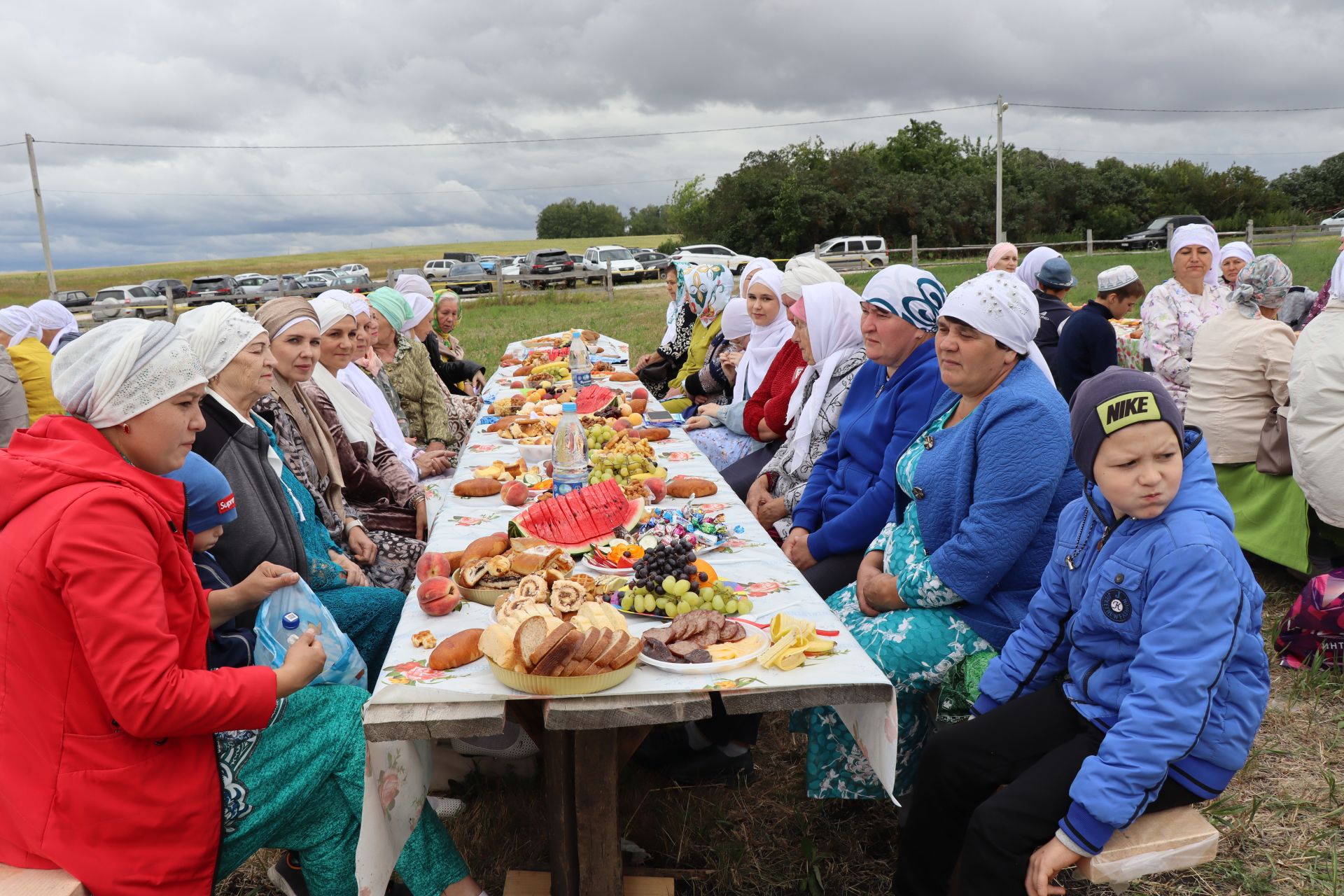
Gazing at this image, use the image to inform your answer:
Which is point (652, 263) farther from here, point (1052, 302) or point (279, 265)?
point (279, 265)

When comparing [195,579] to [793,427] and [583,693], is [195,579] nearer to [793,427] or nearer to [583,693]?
[583,693]

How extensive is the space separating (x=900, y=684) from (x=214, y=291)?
2994 cm

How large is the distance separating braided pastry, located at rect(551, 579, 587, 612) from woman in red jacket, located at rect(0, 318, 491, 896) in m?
0.66

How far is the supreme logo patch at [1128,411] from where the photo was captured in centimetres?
195

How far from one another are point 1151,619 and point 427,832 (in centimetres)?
187

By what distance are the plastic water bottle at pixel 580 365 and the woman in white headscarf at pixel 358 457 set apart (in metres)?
1.92

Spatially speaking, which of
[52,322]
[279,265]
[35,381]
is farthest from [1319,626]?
[279,265]

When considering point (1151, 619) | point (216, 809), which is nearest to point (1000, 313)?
point (1151, 619)

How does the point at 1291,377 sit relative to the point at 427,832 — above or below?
above

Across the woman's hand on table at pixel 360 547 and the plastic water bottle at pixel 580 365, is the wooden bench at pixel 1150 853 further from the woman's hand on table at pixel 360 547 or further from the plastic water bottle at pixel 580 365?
the plastic water bottle at pixel 580 365

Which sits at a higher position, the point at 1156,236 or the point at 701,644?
the point at 1156,236

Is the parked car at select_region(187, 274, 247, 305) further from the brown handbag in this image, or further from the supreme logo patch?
the supreme logo patch

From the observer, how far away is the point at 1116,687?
2096 millimetres

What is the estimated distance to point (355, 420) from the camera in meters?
4.58
